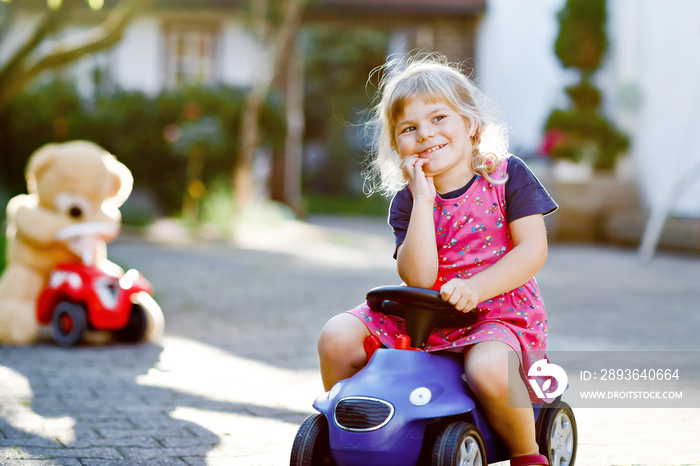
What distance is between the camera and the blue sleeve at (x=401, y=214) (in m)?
2.60

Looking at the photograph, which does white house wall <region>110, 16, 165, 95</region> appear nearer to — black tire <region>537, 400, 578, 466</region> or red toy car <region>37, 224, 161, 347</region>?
red toy car <region>37, 224, 161, 347</region>

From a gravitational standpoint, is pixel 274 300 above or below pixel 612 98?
Result: below

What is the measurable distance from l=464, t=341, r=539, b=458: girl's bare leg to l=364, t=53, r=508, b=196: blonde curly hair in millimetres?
543

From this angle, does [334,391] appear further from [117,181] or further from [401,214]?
[117,181]

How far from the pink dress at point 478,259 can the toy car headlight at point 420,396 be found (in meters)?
0.28

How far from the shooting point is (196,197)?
→ 12844mm

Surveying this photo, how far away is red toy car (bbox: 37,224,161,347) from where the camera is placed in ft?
15.1

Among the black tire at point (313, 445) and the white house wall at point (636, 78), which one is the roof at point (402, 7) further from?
the black tire at point (313, 445)

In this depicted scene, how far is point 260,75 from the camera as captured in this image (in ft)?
43.5

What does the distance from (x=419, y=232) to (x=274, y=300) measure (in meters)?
4.42

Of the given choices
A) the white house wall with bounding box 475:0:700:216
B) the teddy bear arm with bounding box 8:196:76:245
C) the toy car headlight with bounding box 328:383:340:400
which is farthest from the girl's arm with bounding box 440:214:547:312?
the white house wall with bounding box 475:0:700:216

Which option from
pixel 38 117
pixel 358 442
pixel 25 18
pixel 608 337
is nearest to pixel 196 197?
pixel 38 117

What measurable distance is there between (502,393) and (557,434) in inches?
17.4

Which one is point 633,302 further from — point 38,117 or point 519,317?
point 38,117
